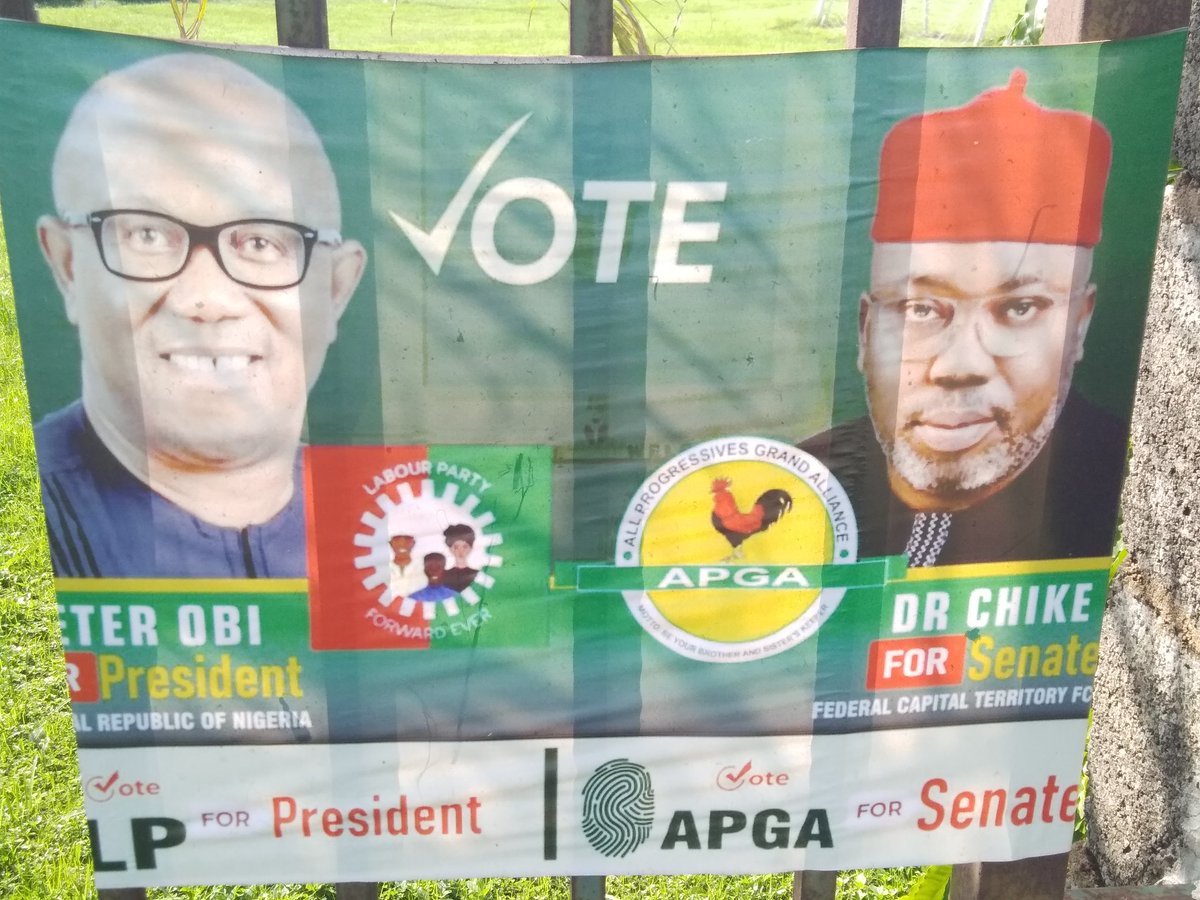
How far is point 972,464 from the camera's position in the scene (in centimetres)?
146

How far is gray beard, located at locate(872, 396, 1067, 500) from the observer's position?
145cm

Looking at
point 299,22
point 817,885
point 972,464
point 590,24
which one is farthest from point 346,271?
point 817,885

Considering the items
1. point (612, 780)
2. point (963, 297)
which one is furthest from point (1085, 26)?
point (612, 780)

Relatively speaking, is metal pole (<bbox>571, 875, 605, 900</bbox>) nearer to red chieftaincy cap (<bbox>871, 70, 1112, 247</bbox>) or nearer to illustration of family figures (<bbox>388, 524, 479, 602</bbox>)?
illustration of family figures (<bbox>388, 524, 479, 602</bbox>)

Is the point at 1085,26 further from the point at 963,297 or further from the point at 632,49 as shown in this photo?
the point at 632,49

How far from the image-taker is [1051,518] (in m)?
1.49

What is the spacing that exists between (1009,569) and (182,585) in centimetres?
116

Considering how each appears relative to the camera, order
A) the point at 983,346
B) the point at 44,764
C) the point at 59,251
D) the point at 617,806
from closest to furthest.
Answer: the point at 59,251 → the point at 983,346 → the point at 617,806 → the point at 44,764

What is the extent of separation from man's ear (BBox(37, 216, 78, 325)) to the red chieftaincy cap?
1.03 m

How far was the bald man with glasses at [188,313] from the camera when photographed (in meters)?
1.29

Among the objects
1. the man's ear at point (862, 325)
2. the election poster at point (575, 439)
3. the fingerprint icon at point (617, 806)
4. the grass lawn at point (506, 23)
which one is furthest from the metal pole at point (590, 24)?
the grass lawn at point (506, 23)

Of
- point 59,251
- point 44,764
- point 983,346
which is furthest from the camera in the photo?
point 44,764

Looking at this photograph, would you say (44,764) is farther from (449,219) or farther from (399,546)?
(449,219)

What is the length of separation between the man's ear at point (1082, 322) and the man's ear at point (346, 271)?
956mm
